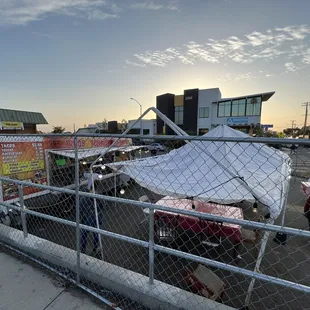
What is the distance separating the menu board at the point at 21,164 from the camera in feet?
18.7

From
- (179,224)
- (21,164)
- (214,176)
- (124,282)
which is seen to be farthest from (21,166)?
(214,176)

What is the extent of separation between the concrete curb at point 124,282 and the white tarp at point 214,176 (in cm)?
149

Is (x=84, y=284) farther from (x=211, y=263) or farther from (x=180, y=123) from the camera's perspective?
(x=180, y=123)

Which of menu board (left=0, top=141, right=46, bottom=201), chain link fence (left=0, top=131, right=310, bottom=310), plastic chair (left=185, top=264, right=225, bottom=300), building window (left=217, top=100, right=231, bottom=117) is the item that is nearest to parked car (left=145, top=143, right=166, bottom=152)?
chain link fence (left=0, top=131, right=310, bottom=310)

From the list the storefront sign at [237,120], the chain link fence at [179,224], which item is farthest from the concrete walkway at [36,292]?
the storefront sign at [237,120]

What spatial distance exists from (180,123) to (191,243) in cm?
4127

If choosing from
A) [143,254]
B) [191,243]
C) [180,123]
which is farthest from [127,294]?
[180,123]

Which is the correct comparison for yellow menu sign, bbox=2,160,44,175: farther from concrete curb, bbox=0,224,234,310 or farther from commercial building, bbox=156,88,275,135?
commercial building, bbox=156,88,275,135

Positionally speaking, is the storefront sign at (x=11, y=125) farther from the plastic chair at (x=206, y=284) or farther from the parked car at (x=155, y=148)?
the plastic chair at (x=206, y=284)

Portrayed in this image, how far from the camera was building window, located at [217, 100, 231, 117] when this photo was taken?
37938 mm

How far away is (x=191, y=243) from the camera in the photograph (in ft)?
18.0

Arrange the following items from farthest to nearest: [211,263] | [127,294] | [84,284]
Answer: [84,284], [127,294], [211,263]

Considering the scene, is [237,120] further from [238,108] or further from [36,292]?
[36,292]

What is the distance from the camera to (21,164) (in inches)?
243
